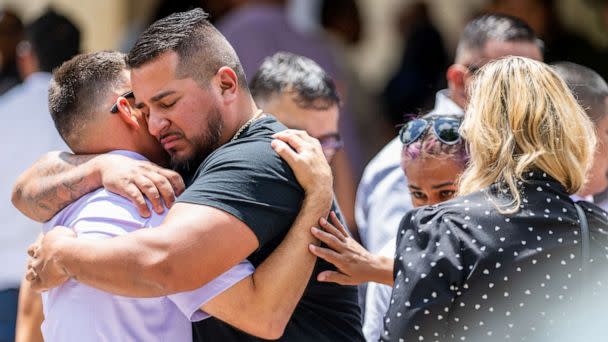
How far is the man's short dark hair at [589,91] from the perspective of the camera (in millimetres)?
3744

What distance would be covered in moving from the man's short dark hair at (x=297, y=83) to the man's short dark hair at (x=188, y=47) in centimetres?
83

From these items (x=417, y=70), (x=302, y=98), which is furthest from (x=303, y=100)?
(x=417, y=70)

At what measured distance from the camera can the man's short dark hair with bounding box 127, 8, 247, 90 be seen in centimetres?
290

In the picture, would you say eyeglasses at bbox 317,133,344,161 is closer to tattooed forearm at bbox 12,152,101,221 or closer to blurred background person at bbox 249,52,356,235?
blurred background person at bbox 249,52,356,235

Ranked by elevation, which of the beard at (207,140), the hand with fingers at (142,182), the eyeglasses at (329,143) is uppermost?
the beard at (207,140)

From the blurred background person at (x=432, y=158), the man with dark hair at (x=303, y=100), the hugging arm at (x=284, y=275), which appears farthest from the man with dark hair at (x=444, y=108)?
the hugging arm at (x=284, y=275)

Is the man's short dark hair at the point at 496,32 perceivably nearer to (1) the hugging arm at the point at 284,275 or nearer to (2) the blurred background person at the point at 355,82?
(1) the hugging arm at the point at 284,275

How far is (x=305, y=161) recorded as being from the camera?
110 inches

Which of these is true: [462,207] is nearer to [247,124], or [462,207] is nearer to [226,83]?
[247,124]

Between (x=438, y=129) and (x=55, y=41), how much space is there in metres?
2.49

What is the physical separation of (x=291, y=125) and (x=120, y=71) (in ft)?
2.95

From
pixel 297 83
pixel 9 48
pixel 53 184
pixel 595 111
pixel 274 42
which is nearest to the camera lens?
pixel 53 184

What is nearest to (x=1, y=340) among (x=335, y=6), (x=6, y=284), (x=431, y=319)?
(x=6, y=284)

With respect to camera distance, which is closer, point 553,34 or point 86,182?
point 86,182
